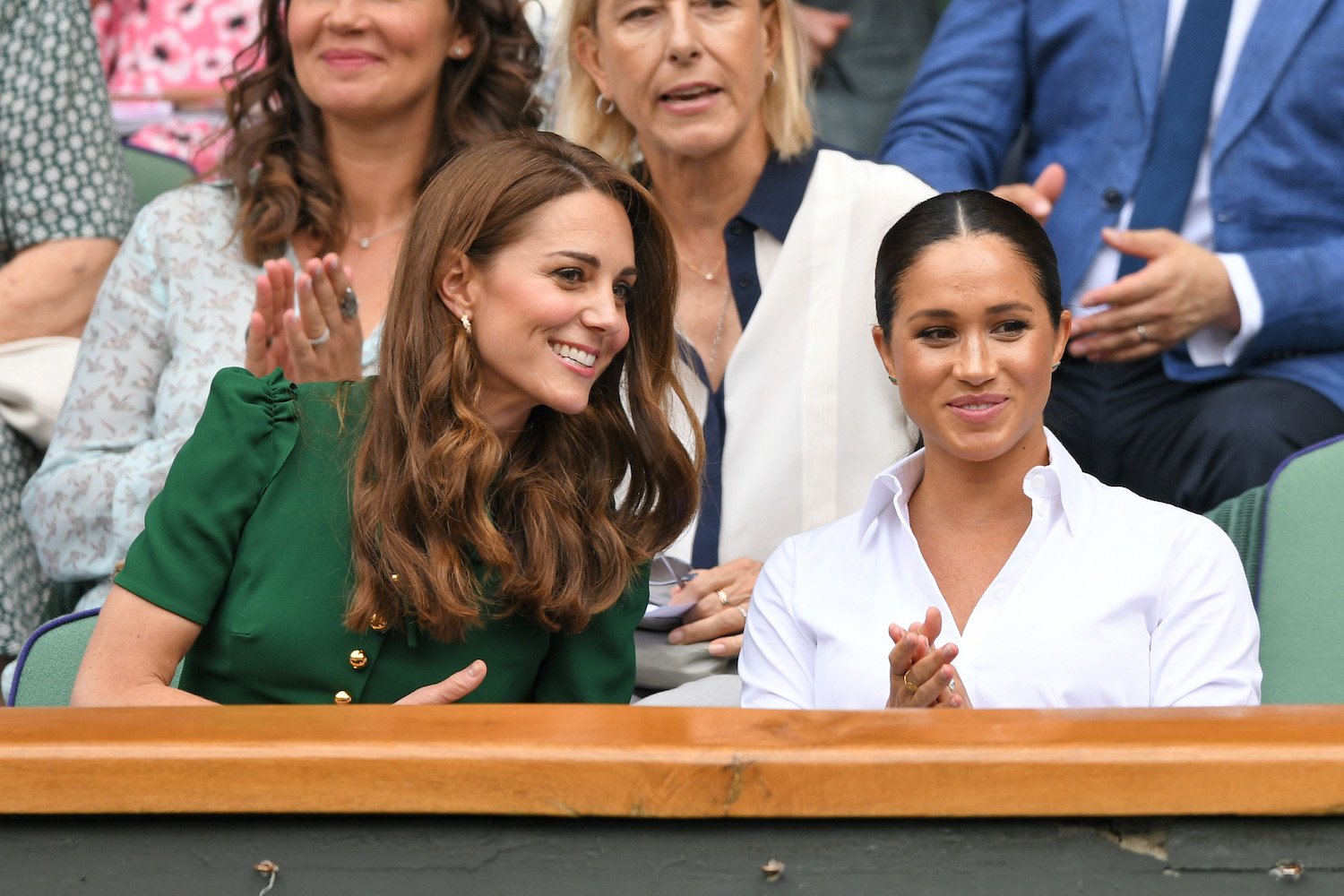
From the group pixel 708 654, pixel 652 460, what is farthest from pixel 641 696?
pixel 652 460

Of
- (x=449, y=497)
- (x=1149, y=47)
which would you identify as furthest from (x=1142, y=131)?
A: (x=449, y=497)

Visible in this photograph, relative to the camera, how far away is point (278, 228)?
2.55 m

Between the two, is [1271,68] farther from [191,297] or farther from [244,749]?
[244,749]

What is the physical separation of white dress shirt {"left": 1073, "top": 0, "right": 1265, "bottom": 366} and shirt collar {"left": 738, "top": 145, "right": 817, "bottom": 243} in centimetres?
48

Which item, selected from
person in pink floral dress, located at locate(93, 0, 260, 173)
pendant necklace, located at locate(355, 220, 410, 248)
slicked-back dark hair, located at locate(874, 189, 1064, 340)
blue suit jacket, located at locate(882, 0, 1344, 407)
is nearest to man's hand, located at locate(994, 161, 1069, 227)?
blue suit jacket, located at locate(882, 0, 1344, 407)

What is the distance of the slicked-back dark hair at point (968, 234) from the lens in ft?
5.93

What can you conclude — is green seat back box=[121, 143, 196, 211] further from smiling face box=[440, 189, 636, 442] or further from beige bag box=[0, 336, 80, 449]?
smiling face box=[440, 189, 636, 442]

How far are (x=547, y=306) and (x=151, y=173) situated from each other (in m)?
1.69

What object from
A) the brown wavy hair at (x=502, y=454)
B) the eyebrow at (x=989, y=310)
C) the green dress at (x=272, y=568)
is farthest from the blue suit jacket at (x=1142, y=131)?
the green dress at (x=272, y=568)

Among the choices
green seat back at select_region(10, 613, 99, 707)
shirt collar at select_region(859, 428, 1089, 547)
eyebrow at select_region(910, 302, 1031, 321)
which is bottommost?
green seat back at select_region(10, 613, 99, 707)

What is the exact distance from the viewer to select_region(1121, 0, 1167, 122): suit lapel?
2592 millimetres

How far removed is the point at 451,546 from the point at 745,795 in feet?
2.47

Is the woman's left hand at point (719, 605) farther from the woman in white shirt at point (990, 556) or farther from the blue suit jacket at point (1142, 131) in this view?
the blue suit jacket at point (1142, 131)

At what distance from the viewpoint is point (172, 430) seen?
2404mm
